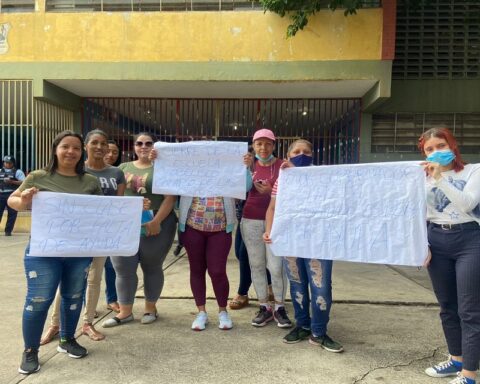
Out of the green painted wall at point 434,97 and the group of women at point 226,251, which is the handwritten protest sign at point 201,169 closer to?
the group of women at point 226,251

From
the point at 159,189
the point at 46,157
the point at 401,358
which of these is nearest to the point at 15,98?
the point at 46,157

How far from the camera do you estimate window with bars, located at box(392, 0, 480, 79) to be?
842cm

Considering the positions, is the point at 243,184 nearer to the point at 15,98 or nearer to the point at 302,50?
the point at 302,50

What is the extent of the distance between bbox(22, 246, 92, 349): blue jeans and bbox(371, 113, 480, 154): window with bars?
7561mm

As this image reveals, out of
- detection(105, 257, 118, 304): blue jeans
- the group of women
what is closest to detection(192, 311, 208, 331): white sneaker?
the group of women

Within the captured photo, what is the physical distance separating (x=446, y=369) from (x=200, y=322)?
1931 millimetres

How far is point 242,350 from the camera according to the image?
→ 10.3ft

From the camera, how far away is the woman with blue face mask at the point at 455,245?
8.12 ft

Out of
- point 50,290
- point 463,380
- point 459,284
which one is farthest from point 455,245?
point 50,290

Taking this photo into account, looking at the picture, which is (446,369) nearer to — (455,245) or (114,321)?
(455,245)

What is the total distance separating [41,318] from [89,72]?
625 cm

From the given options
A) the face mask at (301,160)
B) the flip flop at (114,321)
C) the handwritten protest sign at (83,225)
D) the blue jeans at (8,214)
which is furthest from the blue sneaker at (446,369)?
the blue jeans at (8,214)

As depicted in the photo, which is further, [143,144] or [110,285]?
[110,285]

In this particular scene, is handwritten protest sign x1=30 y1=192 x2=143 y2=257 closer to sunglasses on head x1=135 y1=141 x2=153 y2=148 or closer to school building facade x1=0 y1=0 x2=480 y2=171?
sunglasses on head x1=135 y1=141 x2=153 y2=148
